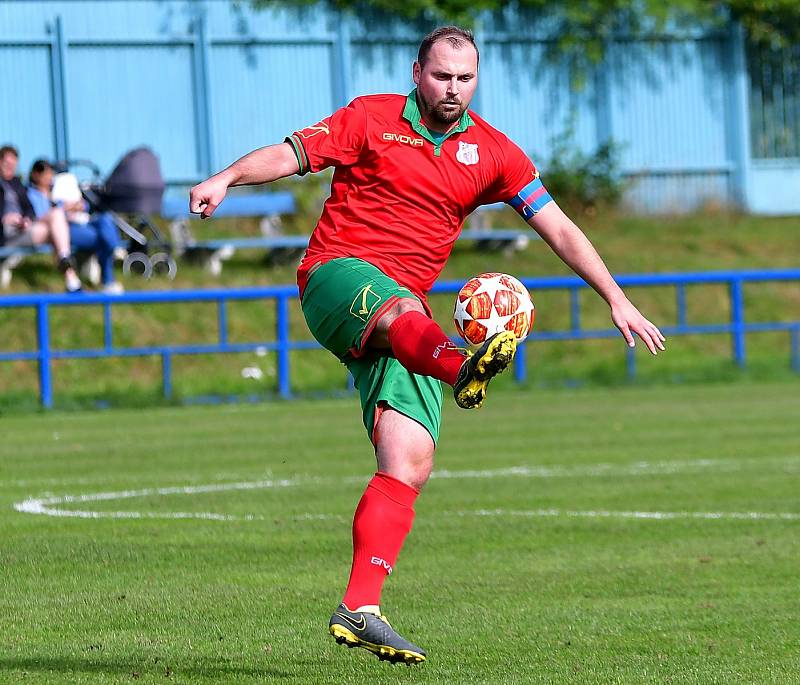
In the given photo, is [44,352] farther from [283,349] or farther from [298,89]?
[298,89]

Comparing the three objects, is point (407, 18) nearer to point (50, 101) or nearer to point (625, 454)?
point (50, 101)

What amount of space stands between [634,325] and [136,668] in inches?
84.7

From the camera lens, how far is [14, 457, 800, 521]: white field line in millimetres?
10016

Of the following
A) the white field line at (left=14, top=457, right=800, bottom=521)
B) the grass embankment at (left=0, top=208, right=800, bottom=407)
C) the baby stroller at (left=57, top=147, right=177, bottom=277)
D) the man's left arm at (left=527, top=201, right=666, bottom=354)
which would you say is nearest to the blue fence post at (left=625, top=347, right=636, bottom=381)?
the grass embankment at (left=0, top=208, right=800, bottom=407)

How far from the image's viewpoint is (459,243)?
25.3m

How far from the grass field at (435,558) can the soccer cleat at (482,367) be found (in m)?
1.00

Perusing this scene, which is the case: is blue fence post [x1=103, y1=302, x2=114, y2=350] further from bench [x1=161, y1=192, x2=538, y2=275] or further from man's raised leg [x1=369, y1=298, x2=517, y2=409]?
man's raised leg [x1=369, y1=298, x2=517, y2=409]

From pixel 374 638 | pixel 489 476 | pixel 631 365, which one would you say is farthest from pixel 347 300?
pixel 631 365

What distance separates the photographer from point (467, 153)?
6.30 m

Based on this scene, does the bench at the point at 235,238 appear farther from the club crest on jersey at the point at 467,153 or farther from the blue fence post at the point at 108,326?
the club crest on jersey at the point at 467,153

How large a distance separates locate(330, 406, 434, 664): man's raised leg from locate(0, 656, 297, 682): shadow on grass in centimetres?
42

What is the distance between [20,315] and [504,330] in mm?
16223

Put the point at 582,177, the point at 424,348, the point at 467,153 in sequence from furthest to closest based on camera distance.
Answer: the point at 582,177, the point at 467,153, the point at 424,348

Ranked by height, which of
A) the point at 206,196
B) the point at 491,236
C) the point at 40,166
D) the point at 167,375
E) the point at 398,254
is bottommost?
the point at 167,375
